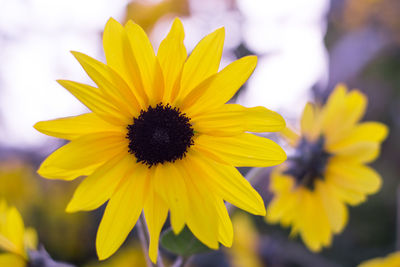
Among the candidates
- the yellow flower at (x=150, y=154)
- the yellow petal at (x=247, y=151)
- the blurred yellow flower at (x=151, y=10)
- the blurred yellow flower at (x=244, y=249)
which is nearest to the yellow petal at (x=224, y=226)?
the yellow flower at (x=150, y=154)

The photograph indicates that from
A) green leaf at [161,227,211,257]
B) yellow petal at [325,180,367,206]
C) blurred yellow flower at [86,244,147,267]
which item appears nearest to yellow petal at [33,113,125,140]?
green leaf at [161,227,211,257]

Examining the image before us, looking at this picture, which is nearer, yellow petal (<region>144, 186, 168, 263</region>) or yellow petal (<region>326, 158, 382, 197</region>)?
yellow petal (<region>144, 186, 168, 263</region>)

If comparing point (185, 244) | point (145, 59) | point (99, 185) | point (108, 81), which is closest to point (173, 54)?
point (145, 59)

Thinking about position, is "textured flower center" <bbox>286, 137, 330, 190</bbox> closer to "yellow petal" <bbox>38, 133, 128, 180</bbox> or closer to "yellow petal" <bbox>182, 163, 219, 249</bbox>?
"yellow petal" <bbox>182, 163, 219, 249</bbox>

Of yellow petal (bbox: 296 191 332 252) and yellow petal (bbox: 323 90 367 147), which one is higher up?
yellow petal (bbox: 323 90 367 147)

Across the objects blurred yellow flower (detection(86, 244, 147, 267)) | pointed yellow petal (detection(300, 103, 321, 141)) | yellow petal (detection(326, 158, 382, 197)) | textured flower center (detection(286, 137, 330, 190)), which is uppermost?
pointed yellow petal (detection(300, 103, 321, 141))

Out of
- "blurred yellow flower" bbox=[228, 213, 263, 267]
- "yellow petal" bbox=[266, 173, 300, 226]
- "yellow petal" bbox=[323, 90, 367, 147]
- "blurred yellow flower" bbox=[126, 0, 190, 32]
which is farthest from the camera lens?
"blurred yellow flower" bbox=[126, 0, 190, 32]

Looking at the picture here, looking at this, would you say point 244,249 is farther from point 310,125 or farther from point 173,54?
point 173,54

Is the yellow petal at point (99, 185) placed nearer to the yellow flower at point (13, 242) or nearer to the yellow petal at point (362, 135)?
the yellow flower at point (13, 242)
